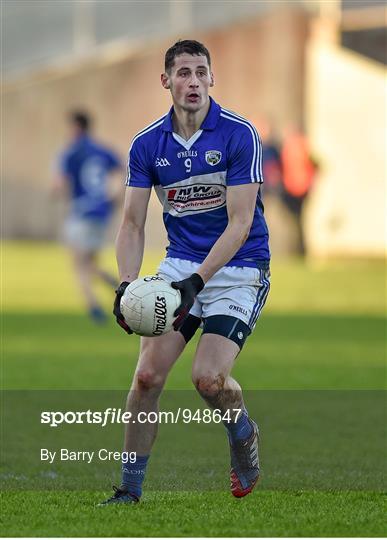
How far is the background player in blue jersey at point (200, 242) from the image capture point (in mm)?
7078

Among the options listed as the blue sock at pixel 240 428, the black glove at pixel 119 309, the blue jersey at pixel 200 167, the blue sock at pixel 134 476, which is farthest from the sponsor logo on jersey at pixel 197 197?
the blue sock at pixel 134 476

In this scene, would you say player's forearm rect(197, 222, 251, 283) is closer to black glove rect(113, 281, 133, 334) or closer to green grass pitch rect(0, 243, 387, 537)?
black glove rect(113, 281, 133, 334)

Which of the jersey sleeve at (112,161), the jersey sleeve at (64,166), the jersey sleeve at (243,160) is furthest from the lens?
A: the jersey sleeve at (64,166)

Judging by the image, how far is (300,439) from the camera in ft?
31.4

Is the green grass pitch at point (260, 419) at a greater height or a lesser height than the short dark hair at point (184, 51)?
lesser

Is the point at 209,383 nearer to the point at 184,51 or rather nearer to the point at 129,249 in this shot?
the point at 129,249

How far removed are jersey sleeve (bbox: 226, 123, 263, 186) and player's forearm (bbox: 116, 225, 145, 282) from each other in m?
0.55

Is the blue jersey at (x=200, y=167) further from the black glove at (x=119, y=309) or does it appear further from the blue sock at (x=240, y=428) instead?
the blue sock at (x=240, y=428)

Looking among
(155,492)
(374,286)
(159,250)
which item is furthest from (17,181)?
(155,492)

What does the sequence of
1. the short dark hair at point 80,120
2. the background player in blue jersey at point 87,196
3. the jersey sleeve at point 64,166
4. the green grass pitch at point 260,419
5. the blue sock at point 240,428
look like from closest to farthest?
1. the green grass pitch at point 260,419
2. the blue sock at point 240,428
3. the short dark hair at point 80,120
4. the background player in blue jersey at point 87,196
5. the jersey sleeve at point 64,166

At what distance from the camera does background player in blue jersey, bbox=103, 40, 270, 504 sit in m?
7.08

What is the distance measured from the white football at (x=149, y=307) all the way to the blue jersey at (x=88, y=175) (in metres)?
12.0

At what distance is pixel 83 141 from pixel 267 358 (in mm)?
5448

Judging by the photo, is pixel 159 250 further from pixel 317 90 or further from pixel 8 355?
pixel 8 355
